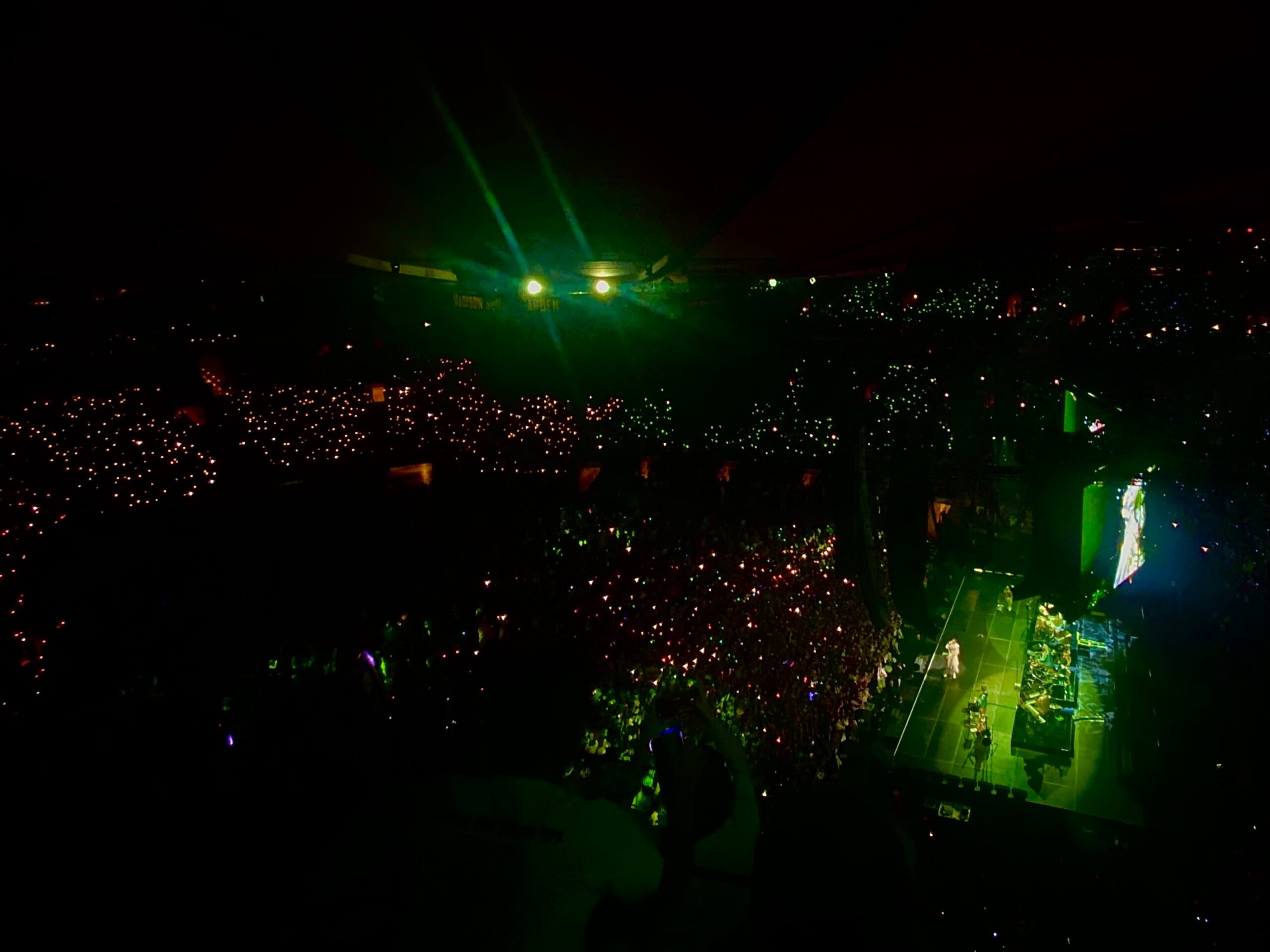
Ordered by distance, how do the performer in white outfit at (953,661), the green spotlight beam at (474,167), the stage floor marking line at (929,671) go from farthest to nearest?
the performer in white outfit at (953,661), the stage floor marking line at (929,671), the green spotlight beam at (474,167)

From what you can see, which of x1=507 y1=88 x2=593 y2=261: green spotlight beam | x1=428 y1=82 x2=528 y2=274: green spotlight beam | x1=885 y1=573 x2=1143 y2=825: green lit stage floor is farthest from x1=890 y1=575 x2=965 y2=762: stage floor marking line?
x1=428 y1=82 x2=528 y2=274: green spotlight beam

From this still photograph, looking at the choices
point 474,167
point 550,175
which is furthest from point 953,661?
point 474,167

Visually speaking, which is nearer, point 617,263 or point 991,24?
point 991,24

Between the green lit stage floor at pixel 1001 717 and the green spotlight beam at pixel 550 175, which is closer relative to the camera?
the green spotlight beam at pixel 550 175

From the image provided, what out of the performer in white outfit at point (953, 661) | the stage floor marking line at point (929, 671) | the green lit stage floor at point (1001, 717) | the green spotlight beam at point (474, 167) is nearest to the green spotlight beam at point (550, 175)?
the green spotlight beam at point (474, 167)

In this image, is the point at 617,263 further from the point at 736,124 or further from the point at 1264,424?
the point at 1264,424

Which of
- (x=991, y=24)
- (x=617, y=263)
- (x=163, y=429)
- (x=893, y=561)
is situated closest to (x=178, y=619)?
(x=163, y=429)

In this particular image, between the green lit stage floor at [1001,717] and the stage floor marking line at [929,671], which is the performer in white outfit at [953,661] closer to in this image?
the green lit stage floor at [1001,717]
